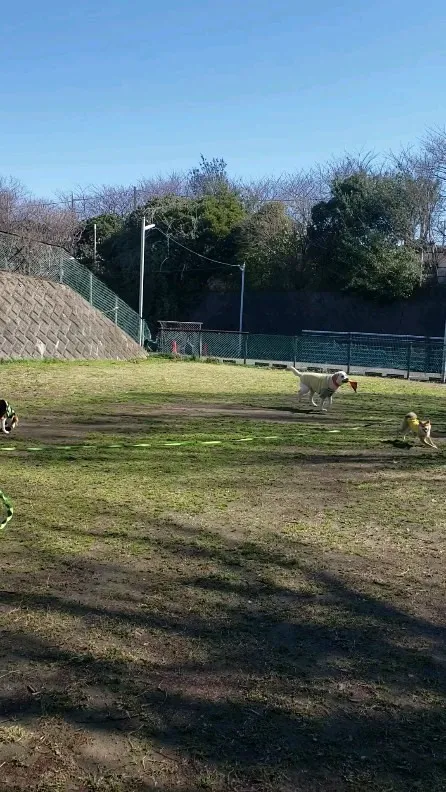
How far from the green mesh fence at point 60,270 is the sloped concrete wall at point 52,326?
0.69 metres

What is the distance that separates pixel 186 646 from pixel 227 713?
1.91 ft

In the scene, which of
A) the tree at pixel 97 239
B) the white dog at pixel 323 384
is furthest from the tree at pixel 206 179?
the white dog at pixel 323 384

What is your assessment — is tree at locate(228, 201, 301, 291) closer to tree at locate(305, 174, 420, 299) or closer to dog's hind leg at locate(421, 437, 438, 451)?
tree at locate(305, 174, 420, 299)

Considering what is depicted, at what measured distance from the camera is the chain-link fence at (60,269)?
24.2 m

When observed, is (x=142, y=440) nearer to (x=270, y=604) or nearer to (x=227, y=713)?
(x=270, y=604)

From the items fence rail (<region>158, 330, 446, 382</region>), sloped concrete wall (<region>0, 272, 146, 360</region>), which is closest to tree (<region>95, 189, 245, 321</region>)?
fence rail (<region>158, 330, 446, 382</region>)

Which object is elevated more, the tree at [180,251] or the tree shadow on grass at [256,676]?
the tree at [180,251]

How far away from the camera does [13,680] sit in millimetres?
2904

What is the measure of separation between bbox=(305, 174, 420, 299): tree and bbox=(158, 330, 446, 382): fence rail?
5497mm

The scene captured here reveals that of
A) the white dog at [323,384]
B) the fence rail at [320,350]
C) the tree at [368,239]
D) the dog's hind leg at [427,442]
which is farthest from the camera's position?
the tree at [368,239]

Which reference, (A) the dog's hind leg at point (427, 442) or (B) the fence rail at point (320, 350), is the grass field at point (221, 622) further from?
(B) the fence rail at point (320, 350)

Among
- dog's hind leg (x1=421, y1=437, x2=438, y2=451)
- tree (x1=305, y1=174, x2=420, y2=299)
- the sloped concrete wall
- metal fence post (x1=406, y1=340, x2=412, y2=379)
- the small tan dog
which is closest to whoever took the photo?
the small tan dog

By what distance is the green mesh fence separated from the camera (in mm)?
24234

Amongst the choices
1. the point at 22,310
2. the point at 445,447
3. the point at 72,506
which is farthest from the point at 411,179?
the point at 72,506
